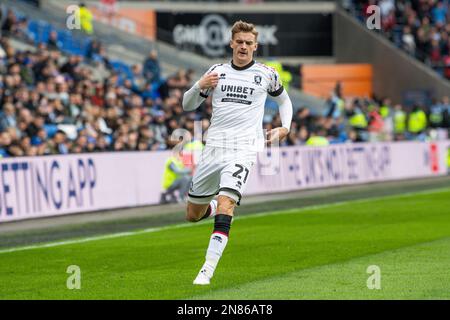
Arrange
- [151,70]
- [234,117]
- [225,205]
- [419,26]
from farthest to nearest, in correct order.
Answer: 1. [419,26]
2. [151,70]
3. [234,117]
4. [225,205]

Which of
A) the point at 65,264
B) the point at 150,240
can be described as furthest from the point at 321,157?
the point at 65,264

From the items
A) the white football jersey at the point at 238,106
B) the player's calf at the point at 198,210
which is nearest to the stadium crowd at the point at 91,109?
the player's calf at the point at 198,210

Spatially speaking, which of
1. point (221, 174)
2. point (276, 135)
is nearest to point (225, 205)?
point (221, 174)

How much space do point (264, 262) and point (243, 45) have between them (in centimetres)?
300

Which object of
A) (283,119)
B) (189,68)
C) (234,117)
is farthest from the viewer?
(189,68)

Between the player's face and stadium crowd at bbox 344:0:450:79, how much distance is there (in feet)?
123

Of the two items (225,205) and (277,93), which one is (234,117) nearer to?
(277,93)

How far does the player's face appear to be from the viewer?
12.1 m

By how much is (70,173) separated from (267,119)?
13.5 meters

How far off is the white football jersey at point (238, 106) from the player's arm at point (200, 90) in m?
0.06

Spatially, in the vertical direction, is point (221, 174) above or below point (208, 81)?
below

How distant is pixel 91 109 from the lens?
1070 inches

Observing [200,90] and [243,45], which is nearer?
[243,45]
